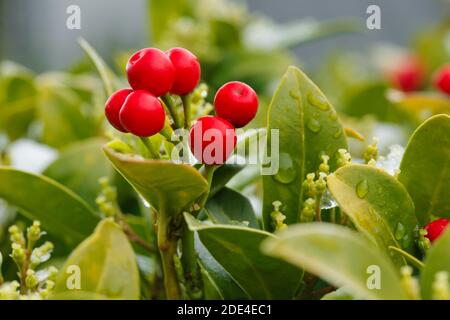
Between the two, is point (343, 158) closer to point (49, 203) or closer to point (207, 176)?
point (207, 176)

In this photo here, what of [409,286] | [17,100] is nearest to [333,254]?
[409,286]

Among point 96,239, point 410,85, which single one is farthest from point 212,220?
point 410,85

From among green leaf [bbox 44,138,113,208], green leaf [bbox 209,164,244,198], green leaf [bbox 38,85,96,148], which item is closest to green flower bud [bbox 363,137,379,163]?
green leaf [bbox 209,164,244,198]

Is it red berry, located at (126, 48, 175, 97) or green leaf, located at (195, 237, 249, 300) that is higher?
red berry, located at (126, 48, 175, 97)

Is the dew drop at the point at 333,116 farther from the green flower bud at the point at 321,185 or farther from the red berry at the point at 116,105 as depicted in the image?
the red berry at the point at 116,105

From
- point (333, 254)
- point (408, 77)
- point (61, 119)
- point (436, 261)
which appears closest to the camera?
point (333, 254)

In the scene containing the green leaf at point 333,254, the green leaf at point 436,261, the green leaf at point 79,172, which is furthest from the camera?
the green leaf at point 79,172

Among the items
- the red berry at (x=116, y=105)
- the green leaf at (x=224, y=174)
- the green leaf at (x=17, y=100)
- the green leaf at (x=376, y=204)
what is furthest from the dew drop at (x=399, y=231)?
the green leaf at (x=17, y=100)

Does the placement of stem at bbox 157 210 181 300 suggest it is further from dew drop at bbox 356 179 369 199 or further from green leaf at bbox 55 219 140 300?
dew drop at bbox 356 179 369 199
